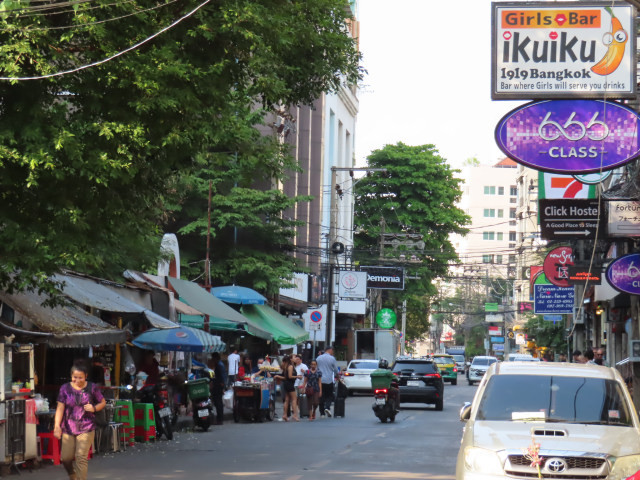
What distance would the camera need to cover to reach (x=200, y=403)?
23.5m

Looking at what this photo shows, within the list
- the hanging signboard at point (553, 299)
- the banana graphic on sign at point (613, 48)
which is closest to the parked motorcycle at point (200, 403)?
the banana graphic on sign at point (613, 48)

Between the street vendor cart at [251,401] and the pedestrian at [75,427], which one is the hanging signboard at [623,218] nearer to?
the street vendor cart at [251,401]

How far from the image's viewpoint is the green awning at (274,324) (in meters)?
38.5

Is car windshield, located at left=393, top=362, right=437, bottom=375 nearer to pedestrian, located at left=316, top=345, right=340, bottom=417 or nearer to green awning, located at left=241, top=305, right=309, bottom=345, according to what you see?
pedestrian, located at left=316, top=345, right=340, bottom=417

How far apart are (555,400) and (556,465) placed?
127 cm

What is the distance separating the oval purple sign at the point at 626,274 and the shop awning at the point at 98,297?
9.25m

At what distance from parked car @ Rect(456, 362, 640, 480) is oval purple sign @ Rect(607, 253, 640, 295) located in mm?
9876

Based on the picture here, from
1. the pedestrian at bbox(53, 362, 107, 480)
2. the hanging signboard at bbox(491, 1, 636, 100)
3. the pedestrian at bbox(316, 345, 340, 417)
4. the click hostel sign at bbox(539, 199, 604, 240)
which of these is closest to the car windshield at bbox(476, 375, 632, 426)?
the pedestrian at bbox(53, 362, 107, 480)

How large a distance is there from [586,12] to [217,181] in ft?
86.9

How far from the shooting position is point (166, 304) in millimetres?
27297

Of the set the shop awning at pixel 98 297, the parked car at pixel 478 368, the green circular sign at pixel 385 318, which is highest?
the shop awning at pixel 98 297

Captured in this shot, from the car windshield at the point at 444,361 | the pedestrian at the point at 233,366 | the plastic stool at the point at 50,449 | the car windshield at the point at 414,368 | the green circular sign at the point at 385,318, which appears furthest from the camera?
the green circular sign at the point at 385,318

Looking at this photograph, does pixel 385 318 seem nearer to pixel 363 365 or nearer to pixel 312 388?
pixel 363 365

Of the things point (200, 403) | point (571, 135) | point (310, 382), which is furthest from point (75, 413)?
point (310, 382)
